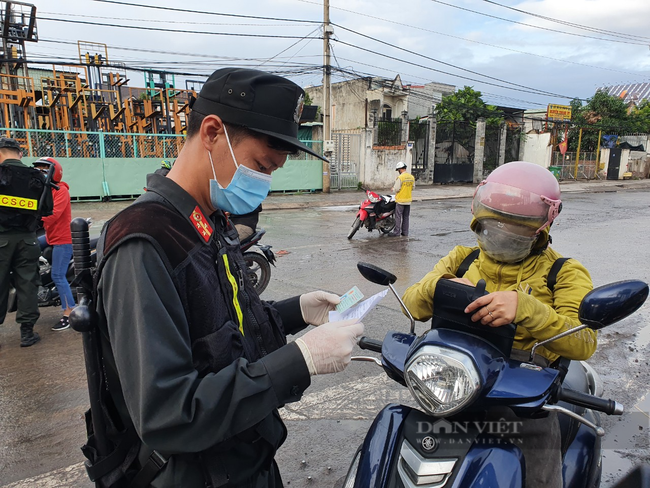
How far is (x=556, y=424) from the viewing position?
163 cm

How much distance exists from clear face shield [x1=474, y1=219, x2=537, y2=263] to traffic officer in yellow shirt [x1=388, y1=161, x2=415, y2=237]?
25.3 feet

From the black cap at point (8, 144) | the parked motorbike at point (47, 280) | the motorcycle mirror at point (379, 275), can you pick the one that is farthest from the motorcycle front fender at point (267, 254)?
the motorcycle mirror at point (379, 275)

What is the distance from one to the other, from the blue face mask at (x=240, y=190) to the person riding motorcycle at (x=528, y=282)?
762 mm

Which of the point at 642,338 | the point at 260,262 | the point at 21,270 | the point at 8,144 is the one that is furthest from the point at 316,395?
the point at 8,144

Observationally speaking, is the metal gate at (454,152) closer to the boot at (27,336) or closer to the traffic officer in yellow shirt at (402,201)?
the traffic officer in yellow shirt at (402,201)

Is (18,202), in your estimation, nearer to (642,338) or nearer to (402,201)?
(642,338)

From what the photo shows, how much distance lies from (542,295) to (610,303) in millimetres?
607

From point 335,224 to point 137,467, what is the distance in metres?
10.4

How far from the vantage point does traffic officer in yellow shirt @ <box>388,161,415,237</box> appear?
31.4ft

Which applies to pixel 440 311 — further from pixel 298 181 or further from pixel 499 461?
pixel 298 181

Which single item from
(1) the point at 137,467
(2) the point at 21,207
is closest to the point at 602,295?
(1) the point at 137,467

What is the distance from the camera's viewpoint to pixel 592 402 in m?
1.39

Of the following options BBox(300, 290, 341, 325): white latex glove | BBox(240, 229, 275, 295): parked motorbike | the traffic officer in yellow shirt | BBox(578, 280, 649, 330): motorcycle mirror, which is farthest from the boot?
the traffic officer in yellow shirt

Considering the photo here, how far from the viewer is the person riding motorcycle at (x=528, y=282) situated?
1514 millimetres
